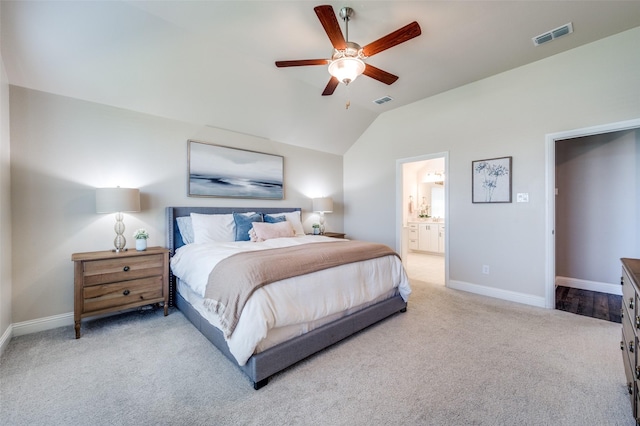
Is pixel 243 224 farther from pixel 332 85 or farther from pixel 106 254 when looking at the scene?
pixel 332 85

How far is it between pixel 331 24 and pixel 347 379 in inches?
98.9

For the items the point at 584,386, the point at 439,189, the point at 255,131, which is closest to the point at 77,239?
the point at 255,131

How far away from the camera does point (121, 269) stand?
8.97 feet

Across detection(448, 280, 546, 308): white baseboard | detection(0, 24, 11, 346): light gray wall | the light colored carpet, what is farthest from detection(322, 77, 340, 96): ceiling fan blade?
detection(448, 280, 546, 308): white baseboard

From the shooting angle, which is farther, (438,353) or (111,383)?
(438,353)

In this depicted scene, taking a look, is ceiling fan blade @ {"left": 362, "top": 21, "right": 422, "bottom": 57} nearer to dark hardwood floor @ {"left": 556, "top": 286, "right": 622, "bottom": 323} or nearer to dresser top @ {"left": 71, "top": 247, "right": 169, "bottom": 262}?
dresser top @ {"left": 71, "top": 247, "right": 169, "bottom": 262}

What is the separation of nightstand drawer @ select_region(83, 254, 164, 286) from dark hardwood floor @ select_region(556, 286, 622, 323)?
4738mm

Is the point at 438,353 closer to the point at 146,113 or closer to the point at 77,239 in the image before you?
the point at 77,239

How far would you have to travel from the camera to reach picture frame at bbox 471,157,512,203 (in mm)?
3566

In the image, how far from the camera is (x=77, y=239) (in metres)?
2.91

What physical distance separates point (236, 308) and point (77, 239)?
2.34m

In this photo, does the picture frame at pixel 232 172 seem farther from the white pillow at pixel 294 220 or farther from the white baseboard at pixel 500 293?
the white baseboard at pixel 500 293

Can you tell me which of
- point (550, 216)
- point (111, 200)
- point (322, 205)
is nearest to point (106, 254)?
point (111, 200)

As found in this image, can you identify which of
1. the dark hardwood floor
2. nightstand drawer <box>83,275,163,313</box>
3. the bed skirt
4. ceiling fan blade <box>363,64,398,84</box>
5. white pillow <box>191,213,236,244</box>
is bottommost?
the dark hardwood floor
